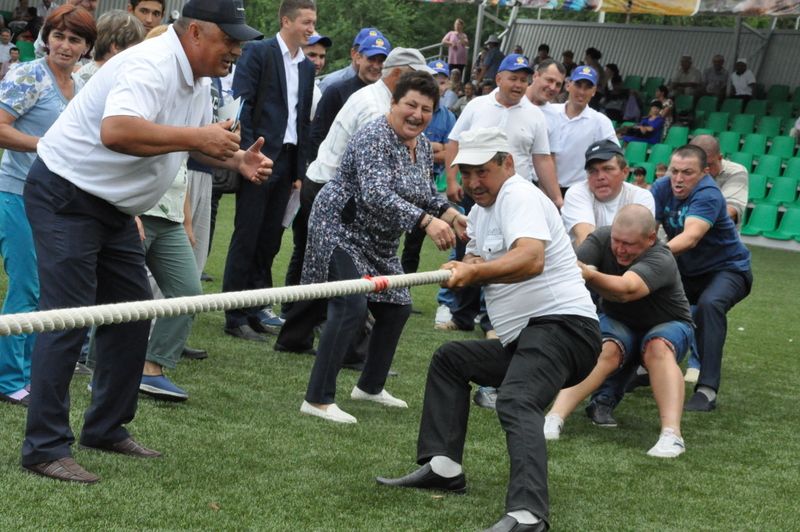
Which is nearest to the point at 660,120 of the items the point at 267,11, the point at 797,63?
the point at 797,63

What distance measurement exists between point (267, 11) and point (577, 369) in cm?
4919

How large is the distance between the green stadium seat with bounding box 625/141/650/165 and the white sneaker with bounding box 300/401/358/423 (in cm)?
1674

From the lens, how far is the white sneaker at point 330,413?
19.4 ft

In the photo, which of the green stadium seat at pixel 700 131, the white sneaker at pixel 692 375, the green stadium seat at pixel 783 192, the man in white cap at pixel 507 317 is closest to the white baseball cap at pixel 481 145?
the man in white cap at pixel 507 317

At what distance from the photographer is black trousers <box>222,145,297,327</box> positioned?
786 cm

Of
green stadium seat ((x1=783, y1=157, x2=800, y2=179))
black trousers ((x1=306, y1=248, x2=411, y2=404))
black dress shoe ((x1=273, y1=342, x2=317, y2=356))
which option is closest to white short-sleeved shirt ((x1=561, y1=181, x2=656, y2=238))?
black trousers ((x1=306, y1=248, x2=411, y2=404))

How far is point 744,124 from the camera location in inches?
907

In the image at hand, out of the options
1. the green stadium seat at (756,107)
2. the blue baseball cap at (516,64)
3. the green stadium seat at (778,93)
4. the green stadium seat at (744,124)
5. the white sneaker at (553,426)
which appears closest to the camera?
the white sneaker at (553,426)

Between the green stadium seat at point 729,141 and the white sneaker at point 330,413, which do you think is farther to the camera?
the green stadium seat at point 729,141

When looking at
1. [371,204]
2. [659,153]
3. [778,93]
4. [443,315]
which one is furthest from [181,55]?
[778,93]

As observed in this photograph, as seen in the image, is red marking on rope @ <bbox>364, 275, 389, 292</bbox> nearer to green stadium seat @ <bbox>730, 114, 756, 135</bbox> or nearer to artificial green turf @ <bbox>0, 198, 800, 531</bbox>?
artificial green turf @ <bbox>0, 198, 800, 531</bbox>

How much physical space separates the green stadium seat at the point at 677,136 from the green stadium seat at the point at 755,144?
3.70ft

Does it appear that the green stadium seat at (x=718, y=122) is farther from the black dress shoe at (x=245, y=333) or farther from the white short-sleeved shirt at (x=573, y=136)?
the black dress shoe at (x=245, y=333)

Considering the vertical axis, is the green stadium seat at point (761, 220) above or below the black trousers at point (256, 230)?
below
